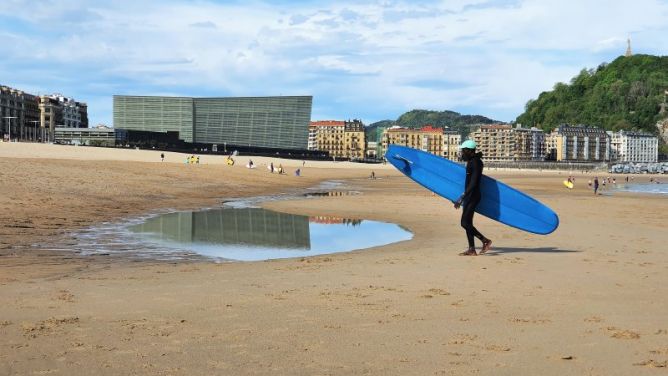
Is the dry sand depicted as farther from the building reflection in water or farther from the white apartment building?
the white apartment building

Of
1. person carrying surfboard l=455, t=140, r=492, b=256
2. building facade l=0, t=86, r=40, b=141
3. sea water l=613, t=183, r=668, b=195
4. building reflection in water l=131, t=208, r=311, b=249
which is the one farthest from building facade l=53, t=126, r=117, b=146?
person carrying surfboard l=455, t=140, r=492, b=256

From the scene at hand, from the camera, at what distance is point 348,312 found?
6.60 meters

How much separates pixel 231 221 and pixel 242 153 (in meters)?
105

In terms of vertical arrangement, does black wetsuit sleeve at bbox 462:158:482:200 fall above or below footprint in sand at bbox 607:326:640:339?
above

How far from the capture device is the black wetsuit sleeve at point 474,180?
1074 cm

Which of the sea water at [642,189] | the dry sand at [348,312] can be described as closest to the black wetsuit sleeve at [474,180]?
the dry sand at [348,312]

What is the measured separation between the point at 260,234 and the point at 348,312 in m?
10.9

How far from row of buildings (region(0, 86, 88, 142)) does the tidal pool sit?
13460 cm

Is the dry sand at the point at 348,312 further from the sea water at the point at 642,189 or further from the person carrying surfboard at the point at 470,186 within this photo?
the sea water at the point at 642,189

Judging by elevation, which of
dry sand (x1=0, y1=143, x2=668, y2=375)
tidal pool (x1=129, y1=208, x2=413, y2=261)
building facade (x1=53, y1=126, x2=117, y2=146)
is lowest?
tidal pool (x1=129, y1=208, x2=413, y2=261)

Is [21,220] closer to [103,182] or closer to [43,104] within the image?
[103,182]

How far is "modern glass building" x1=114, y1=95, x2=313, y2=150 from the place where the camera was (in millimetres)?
144625

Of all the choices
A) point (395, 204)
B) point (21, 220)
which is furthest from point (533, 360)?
point (395, 204)

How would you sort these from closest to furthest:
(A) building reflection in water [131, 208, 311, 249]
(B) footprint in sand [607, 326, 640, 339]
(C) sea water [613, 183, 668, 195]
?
1. (B) footprint in sand [607, 326, 640, 339]
2. (A) building reflection in water [131, 208, 311, 249]
3. (C) sea water [613, 183, 668, 195]
